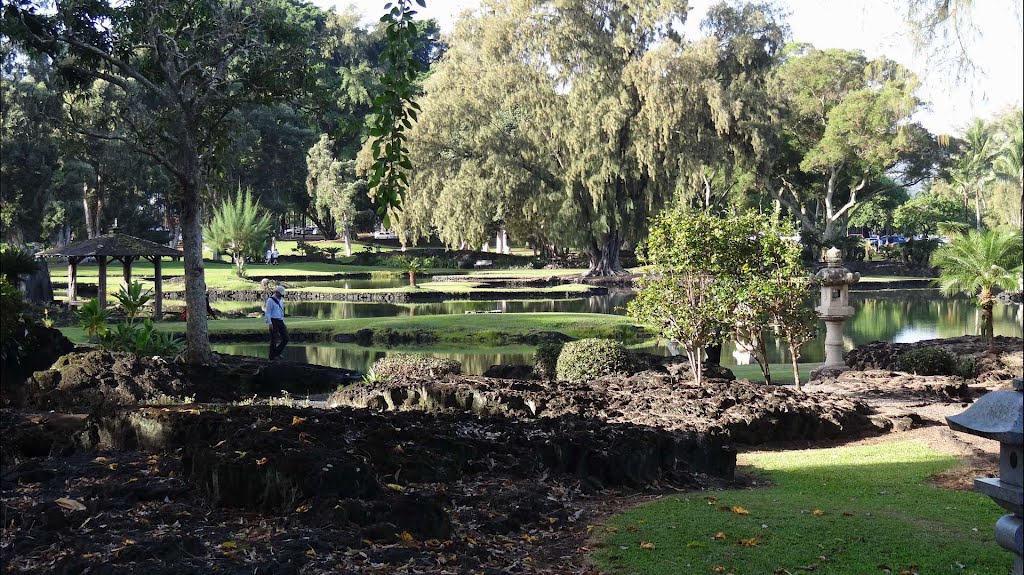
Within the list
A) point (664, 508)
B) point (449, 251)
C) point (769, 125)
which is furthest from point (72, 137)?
point (449, 251)

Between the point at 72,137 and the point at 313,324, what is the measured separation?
12901 millimetres

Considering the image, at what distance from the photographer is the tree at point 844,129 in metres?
53.2

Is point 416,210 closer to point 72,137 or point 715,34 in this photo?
point 715,34

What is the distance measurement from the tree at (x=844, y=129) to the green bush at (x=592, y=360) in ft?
112

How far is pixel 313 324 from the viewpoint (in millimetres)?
29125

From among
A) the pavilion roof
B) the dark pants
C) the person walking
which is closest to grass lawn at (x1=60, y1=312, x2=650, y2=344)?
the pavilion roof

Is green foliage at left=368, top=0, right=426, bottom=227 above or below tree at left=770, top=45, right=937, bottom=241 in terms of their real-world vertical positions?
below

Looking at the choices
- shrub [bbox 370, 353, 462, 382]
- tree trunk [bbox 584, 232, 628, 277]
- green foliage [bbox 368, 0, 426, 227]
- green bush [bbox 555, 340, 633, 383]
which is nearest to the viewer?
green foliage [bbox 368, 0, 426, 227]

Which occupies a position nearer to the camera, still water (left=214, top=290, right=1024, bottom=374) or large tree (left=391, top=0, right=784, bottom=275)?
still water (left=214, top=290, right=1024, bottom=374)

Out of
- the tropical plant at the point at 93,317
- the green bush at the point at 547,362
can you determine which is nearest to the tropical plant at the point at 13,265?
the tropical plant at the point at 93,317

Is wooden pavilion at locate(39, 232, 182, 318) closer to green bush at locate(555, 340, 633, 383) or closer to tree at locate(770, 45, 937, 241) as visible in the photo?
green bush at locate(555, 340, 633, 383)

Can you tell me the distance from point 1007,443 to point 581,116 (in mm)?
43060

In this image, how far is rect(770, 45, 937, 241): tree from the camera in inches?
2095

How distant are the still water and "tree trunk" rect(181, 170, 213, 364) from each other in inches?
253
